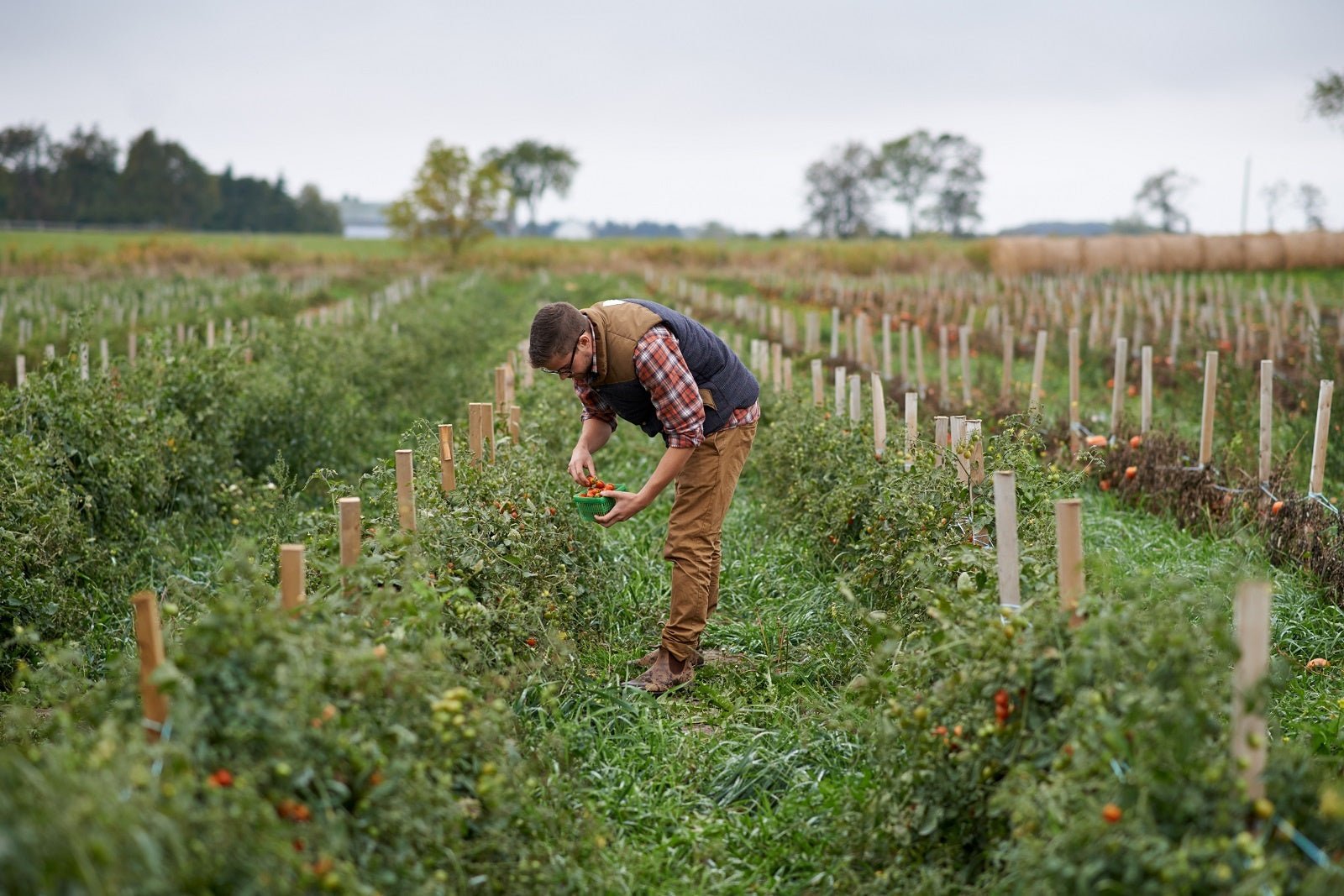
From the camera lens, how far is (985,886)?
107 inches

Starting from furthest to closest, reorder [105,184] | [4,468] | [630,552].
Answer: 1. [105,184]
2. [630,552]
3. [4,468]

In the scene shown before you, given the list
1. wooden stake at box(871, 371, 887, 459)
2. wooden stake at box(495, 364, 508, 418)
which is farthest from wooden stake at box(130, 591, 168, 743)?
wooden stake at box(871, 371, 887, 459)

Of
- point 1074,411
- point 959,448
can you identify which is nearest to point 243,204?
point 1074,411

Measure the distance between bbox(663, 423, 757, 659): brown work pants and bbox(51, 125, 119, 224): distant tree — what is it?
235 feet

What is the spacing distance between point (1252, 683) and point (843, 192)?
3198 inches

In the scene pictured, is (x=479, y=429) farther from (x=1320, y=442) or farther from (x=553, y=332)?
(x=1320, y=442)

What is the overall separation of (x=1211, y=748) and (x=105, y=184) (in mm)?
76320

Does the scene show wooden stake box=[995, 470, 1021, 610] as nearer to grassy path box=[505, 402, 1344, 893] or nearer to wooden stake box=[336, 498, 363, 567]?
grassy path box=[505, 402, 1344, 893]

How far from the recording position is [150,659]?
8.16 ft

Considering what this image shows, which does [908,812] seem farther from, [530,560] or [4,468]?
[4,468]

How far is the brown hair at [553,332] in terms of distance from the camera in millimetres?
3994

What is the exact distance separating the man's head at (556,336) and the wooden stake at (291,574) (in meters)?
1.39

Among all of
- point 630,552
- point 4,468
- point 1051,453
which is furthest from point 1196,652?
point 1051,453

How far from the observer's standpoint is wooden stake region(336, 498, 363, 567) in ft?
10.7
